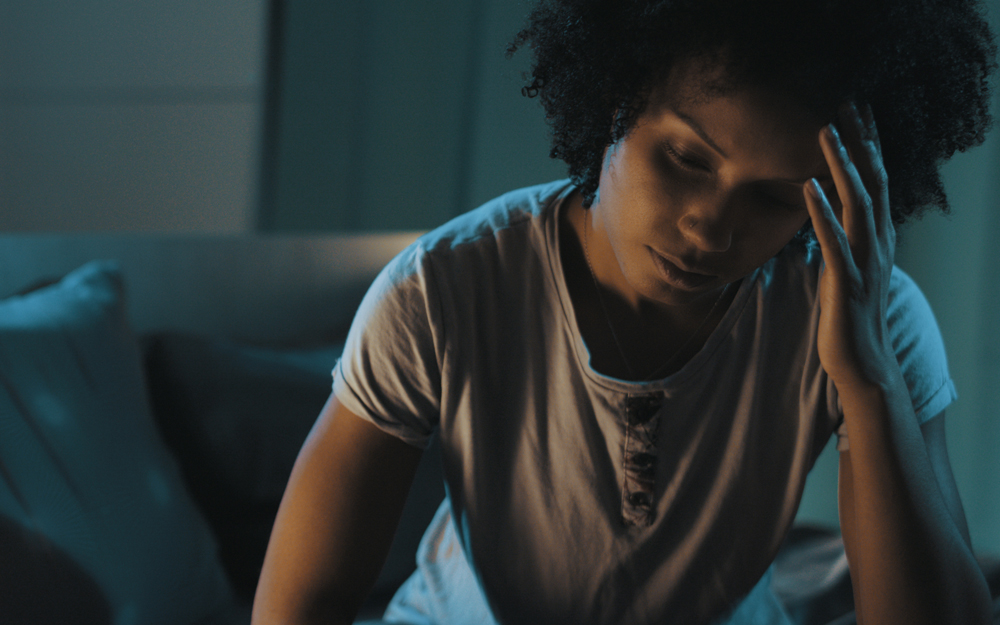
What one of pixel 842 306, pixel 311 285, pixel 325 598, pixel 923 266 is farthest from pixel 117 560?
pixel 923 266

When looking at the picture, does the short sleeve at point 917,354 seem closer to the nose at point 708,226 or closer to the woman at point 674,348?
the woman at point 674,348

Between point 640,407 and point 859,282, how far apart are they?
247 millimetres

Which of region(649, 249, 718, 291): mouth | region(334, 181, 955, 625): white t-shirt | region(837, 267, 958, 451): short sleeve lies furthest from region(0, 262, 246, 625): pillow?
region(837, 267, 958, 451): short sleeve

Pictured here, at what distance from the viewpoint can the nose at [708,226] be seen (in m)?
0.69

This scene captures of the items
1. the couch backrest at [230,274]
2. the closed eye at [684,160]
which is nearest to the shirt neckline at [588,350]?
the closed eye at [684,160]

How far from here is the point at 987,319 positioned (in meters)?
1.90

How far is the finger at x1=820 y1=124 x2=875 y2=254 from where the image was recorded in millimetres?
689

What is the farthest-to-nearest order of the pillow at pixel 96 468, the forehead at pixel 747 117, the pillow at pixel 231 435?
the pillow at pixel 231 435, the pillow at pixel 96 468, the forehead at pixel 747 117

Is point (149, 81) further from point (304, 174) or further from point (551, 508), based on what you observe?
point (551, 508)

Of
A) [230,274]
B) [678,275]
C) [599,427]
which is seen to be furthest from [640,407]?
[230,274]

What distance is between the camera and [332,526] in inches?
30.9

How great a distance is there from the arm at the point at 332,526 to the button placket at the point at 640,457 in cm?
24

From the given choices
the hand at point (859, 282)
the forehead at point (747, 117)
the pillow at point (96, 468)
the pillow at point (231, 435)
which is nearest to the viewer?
the forehead at point (747, 117)

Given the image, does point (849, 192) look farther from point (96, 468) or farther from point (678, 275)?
point (96, 468)
